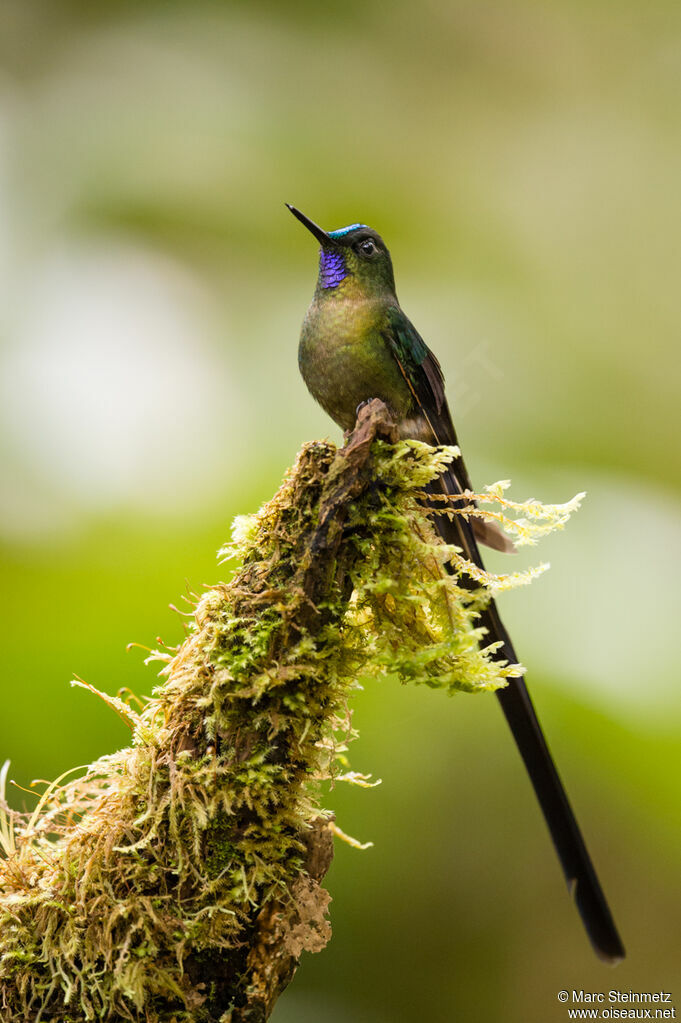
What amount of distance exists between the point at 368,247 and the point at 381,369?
12.9 inches

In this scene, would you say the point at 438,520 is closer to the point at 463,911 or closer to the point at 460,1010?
the point at 463,911

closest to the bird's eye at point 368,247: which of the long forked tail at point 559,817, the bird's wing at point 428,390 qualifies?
the bird's wing at point 428,390

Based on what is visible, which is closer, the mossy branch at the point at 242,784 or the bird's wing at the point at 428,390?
the mossy branch at the point at 242,784

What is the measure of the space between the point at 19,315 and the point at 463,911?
2763mm

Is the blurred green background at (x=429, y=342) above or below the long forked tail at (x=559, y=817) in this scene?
above

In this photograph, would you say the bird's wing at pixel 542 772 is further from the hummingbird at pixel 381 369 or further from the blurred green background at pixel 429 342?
the blurred green background at pixel 429 342

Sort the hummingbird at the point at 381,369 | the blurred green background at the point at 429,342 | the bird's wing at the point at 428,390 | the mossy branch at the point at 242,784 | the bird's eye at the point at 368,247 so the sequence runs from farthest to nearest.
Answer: the blurred green background at the point at 429,342 < the bird's eye at the point at 368,247 < the bird's wing at the point at 428,390 < the hummingbird at the point at 381,369 < the mossy branch at the point at 242,784

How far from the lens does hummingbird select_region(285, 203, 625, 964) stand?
61.1 inches

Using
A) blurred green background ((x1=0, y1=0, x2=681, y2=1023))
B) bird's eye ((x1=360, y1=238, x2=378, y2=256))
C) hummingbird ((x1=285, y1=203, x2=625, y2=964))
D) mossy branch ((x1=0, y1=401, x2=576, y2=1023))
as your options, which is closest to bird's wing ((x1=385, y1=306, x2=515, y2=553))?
hummingbird ((x1=285, y1=203, x2=625, y2=964))

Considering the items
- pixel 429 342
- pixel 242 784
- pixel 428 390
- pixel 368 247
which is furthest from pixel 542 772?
pixel 429 342

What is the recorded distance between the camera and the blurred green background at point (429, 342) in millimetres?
2633

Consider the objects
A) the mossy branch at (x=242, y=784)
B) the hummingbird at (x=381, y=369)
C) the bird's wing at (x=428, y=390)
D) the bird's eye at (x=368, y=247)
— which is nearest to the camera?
the mossy branch at (x=242, y=784)

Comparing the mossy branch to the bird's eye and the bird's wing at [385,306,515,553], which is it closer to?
the bird's wing at [385,306,515,553]

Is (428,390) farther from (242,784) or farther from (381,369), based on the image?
(242,784)
